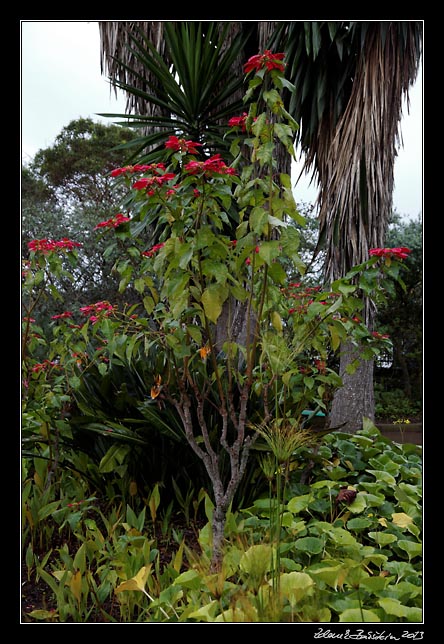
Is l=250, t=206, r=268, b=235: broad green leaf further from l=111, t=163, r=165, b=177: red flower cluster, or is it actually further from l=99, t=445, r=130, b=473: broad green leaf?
l=99, t=445, r=130, b=473: broad green leaf

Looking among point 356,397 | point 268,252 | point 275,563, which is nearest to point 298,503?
point 275,563

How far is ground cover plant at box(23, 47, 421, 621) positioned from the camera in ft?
5.53

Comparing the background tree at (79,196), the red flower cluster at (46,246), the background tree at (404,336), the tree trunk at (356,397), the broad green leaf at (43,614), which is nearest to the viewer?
the broad green leaf at (43,614)

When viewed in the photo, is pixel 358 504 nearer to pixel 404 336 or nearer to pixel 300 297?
pixel 300 297

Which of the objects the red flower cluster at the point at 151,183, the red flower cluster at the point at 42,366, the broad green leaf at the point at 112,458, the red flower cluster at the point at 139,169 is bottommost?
the broad green leaf at the point at 112,458

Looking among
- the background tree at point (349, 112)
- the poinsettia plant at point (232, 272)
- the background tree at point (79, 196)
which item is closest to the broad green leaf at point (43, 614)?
the poinsettia plant at point (232, 272)

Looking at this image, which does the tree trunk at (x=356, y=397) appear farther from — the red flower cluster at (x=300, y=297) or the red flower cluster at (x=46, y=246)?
the red flower cluster at (x=46, y=246)

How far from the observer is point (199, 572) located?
1.83 meters

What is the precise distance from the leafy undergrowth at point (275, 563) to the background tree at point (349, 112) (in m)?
0.97

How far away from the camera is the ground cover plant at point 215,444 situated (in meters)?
1.68

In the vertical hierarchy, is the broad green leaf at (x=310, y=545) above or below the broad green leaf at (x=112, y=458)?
below

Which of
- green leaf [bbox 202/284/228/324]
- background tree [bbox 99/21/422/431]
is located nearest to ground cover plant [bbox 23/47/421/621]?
green leaf [bbox 202/284/228/324]

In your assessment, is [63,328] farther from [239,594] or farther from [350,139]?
[350,139]

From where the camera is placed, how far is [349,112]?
337 cm
